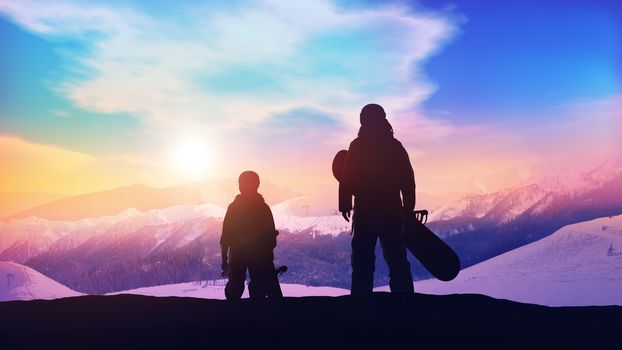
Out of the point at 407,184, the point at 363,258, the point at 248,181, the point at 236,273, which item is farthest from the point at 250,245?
the point at 407,184

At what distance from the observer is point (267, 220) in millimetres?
11305

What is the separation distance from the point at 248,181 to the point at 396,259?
3.24 m

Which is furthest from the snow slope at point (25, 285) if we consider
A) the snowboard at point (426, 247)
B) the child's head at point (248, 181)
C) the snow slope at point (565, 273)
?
the snowboard at point (426, 247)

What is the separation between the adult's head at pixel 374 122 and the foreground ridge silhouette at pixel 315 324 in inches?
110

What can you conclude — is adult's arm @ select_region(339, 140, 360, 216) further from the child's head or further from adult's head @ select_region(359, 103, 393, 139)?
the child's head

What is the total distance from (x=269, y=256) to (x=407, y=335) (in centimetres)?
533

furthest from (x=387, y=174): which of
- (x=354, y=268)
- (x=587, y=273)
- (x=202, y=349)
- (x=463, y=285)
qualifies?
(x=463, y=285)

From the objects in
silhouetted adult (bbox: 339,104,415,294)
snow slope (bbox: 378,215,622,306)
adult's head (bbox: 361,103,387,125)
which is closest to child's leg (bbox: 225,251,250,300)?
silhouetted adult (bbox: 339,104,415,294)

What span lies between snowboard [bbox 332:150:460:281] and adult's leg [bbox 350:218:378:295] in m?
0.89

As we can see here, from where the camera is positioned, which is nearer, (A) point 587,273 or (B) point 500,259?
(A) point 587,273

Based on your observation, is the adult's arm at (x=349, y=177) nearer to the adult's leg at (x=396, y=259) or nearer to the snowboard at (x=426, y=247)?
the snowboard at (x=426, y=247)

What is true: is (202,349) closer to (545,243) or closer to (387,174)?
(387,174)

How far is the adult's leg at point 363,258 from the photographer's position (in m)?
9.64

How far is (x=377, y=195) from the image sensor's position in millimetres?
9883
